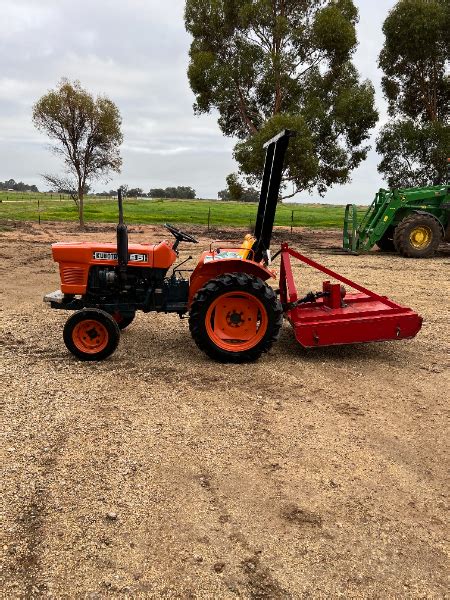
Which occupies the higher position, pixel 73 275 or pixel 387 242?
pixel 73 275

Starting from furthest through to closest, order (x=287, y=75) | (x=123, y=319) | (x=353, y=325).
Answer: (x=287, y=75) → (x=123, y=319) → (x=353, y=325)

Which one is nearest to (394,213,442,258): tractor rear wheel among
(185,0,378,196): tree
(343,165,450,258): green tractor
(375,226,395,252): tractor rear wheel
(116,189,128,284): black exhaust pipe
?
(343,165,450,258): green tractor

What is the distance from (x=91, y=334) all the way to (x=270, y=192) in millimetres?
2334

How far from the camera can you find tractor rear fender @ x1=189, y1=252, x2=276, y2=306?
5.27 meters

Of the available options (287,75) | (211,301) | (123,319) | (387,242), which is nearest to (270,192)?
(211,301)

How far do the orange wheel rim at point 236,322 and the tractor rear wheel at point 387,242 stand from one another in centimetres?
1040

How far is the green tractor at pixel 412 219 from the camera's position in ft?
43.7

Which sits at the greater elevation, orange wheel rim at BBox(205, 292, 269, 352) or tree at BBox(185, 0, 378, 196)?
tree at BBox(185, 0, 378, 196)

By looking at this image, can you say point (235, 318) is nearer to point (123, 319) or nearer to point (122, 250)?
point (122, 250)

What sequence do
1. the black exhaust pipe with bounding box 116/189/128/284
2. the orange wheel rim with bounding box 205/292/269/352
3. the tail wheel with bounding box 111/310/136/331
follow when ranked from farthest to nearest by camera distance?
the tail wheel with bounding box 111/310/136/331 < the orange wheel rim with bounding box 205/292/269/352 < the black exhaust pipe with bounding box 116/189/128/284

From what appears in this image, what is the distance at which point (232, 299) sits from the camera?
523cm

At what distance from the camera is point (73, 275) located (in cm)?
532

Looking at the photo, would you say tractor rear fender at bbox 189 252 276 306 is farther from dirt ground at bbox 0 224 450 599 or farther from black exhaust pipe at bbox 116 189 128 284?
dirt ground at bbox 0 224 450 599

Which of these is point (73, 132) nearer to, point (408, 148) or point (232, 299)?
point (408, 148)
